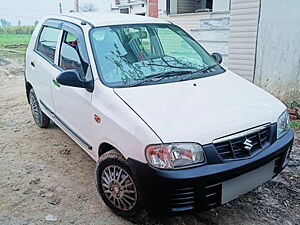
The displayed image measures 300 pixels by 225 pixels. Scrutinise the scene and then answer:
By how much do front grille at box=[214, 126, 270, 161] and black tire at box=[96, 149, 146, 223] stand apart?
2.41ft

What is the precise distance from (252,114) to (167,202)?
983 mm

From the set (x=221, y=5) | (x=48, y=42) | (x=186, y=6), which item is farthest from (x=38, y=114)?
(x=186, y=6)

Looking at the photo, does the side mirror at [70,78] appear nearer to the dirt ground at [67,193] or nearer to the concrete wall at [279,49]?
the dirt ground at [67,193]

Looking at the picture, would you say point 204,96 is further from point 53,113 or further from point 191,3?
point 191,3

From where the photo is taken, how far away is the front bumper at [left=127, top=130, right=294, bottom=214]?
85.9 inches

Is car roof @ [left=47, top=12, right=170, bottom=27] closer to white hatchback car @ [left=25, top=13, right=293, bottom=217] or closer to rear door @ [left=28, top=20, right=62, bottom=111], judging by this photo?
white hatchback car @ [left=25, top=13, right=293, bottom=217]

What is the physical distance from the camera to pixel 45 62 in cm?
402

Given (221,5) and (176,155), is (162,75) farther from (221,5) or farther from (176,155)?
(221,5)

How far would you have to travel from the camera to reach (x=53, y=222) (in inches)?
110

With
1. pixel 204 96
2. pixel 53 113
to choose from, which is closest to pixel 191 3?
pixel 53 113

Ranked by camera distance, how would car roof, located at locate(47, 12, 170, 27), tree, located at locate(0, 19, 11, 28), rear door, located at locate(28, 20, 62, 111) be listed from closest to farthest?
car roof, located at locate(47, 12, 170, 27)
rear door, located at locate(28, 20, 62, 111)
tree, located at locate(0, 19, 11, 28)

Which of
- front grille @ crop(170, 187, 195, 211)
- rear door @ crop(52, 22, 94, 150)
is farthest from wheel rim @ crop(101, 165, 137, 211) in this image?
rear door @ crop(52, 22, 94, 150)

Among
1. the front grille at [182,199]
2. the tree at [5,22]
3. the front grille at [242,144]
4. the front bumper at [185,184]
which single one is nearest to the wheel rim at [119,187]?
the front bumper at [185,184]

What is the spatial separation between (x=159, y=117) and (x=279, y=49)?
420 centimetres
